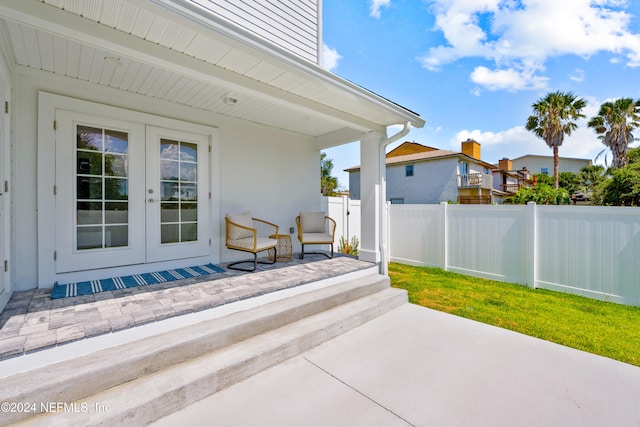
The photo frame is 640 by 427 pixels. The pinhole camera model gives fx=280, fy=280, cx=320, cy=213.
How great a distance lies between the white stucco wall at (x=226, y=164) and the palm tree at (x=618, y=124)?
756 inches

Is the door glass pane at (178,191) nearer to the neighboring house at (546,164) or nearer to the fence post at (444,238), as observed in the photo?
the fence post at (444,238)

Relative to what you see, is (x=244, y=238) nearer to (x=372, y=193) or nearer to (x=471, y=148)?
(x=372, y=193)

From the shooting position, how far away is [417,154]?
18.5 metres

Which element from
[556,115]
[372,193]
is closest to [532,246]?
[372,193]

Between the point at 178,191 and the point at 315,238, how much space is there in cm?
237

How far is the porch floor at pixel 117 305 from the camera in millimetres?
Answer: 2033

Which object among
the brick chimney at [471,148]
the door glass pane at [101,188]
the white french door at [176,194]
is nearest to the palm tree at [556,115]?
the brick chimney at [471,148]

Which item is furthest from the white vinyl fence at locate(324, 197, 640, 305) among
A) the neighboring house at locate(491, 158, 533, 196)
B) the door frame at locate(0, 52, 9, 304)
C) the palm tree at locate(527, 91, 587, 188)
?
the neighboring house at locate(491, 158, 533, 196)

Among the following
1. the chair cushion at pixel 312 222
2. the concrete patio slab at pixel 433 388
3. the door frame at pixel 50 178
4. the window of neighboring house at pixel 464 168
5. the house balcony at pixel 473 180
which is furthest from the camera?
the window of neighboring house at pixel 464 168

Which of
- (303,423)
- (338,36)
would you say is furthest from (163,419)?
(338,36)

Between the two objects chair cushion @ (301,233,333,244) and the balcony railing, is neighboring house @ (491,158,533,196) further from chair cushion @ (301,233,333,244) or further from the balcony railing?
chair cushion @ (301,233,333,244)

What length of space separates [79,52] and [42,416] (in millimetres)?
3073

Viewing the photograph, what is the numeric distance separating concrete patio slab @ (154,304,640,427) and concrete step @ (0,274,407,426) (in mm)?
122

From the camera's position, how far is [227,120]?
4.76 metres
